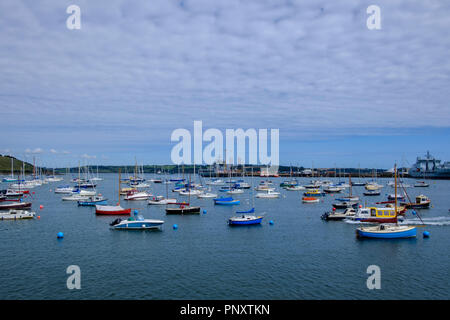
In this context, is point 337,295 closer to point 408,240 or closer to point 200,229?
point 408,240

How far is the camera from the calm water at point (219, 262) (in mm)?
29828

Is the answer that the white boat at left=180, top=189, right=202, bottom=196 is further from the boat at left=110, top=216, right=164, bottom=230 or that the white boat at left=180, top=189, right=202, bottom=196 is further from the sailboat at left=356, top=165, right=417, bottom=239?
the sailboat at left=356, top=165, right=417, bottom=239

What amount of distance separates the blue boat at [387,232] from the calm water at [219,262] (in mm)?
987

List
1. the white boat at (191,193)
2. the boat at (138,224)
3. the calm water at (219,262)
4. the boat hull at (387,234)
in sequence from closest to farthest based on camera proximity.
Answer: the calm water at (219,262)
the boat hull at (387,234)
the boat at (138,224)
the white boat at (191,193)

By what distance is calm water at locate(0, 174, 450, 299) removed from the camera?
2983 centimetres

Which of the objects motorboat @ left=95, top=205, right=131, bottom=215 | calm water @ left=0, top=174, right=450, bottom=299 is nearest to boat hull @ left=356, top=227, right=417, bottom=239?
calm water @ left=0, top=174, right=450, bottom=299

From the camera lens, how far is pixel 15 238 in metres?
49.3

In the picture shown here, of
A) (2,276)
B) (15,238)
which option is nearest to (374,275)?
(2,276)

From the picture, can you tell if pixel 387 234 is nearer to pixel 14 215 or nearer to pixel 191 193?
pixel 14 215

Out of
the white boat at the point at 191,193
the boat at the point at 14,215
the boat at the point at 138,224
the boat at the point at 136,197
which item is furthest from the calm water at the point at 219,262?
the white boat at the point at 191,193

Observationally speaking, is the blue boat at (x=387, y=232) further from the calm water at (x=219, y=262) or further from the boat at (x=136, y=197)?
the boat at (x=136, y=197)

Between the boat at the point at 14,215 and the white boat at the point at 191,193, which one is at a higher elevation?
the boat at the point at 14,215
